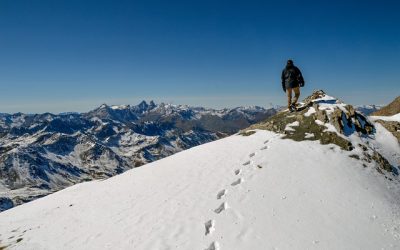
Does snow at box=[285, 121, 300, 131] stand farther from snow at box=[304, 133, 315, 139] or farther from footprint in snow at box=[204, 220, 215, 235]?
footprint in snow at box=[204, 220, 215, 235]

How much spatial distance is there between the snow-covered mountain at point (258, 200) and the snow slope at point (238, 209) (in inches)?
2.8

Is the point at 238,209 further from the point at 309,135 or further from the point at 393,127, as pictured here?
the point at 393,127

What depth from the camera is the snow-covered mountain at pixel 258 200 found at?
17.2m

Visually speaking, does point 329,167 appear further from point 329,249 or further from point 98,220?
point 98,220

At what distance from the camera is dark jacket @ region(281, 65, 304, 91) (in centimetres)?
3394

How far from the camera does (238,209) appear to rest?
19.2 meters

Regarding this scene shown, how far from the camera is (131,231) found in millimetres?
19078

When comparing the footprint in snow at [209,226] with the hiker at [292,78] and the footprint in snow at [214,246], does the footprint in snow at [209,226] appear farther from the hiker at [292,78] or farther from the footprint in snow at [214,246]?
the hiker at [292,78]

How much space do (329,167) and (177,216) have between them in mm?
12765

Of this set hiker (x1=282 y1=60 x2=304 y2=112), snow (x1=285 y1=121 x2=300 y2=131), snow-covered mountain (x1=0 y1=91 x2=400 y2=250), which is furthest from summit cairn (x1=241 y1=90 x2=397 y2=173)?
hiker (x1=282 y1=60 x2=304 y2=112)

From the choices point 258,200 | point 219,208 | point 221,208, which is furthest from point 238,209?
point 258,200

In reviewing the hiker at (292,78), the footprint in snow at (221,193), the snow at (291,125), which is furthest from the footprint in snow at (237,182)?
the hiker at (292,78)

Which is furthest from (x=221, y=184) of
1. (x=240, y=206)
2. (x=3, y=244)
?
(x=3, y=244)

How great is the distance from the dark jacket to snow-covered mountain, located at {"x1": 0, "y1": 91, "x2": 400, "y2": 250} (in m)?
3.18
